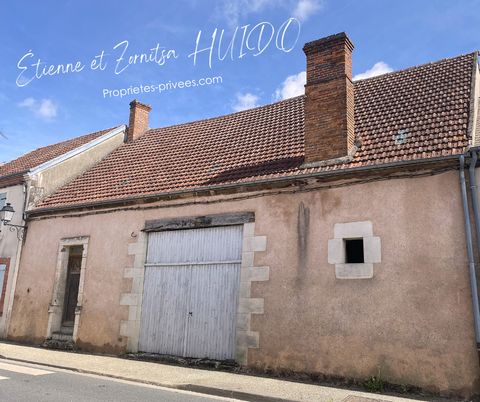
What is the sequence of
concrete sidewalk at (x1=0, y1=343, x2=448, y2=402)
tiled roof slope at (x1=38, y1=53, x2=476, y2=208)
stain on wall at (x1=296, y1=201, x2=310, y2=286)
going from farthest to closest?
tiled roof slope at (x1=38, y1=53, x2=476, y2=208)
stain on wall at (x1=296, y1=201, x2=310, y2=286)
concrete sidewalk at (x1=0, y1=343, x2=448, y2=402)

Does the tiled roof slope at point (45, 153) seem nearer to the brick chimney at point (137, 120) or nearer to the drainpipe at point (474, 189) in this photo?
the brick chimney at point (137, 120)

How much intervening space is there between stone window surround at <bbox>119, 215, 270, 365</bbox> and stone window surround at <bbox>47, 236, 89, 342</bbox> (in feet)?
5.35

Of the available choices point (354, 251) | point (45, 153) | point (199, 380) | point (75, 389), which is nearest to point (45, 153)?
point (45, 153)

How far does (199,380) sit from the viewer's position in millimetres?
7105

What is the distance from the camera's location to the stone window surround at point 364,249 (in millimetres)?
7492

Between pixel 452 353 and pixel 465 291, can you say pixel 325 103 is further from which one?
pixel 452 353

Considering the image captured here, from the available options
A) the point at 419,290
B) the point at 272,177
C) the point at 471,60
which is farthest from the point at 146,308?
the point at 471,60

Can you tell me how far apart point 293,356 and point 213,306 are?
204 cm

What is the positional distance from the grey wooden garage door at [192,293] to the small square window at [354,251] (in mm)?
2226

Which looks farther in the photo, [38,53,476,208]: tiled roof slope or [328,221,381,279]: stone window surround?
[38,53,476,208]: tiled roof slope

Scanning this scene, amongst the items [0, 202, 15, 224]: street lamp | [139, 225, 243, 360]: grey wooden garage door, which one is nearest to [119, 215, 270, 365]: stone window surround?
[139, 225, 243, 360]: grey wooden garage door

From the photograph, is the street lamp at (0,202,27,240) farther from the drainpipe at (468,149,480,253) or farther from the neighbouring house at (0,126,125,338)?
the drainpipe at (468,149,480,253)

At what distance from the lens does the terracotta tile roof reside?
15250 mm

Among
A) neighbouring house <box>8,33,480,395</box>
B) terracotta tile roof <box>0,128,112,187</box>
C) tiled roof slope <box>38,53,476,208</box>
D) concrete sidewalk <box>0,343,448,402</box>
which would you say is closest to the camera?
concrete sidewalk <box>0,343,448,402</box>
